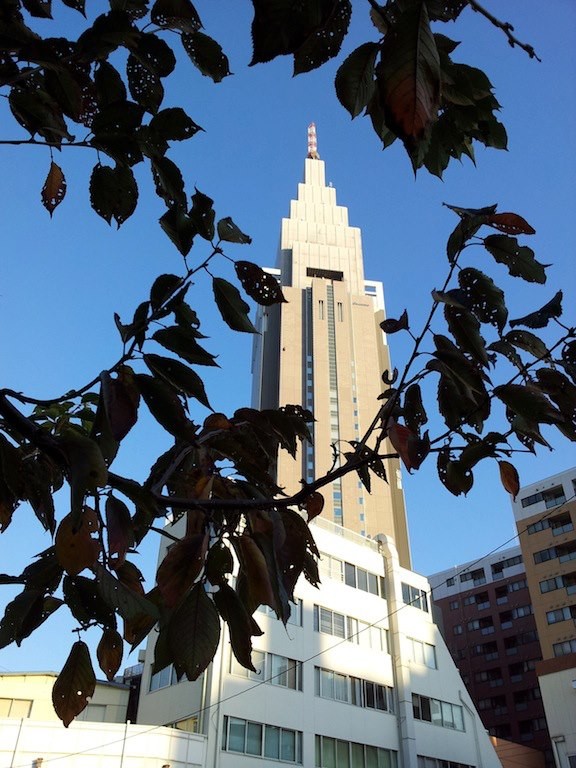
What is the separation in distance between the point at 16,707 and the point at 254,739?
714 centimetres

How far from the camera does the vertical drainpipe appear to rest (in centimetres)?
Answer: 2402

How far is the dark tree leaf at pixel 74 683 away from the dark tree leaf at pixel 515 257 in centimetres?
136

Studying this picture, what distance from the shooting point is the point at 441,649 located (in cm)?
2820

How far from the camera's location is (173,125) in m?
1.54

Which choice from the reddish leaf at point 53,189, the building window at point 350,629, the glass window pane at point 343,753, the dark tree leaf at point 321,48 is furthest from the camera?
the building window at point 350,629

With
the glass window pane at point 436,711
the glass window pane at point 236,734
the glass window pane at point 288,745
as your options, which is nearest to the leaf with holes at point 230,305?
the glass window pane at point 236,734

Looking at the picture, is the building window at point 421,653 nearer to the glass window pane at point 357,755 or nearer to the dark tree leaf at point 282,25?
the glass window pane at point 357,755

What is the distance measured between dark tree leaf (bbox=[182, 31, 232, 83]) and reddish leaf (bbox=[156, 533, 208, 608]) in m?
1.09

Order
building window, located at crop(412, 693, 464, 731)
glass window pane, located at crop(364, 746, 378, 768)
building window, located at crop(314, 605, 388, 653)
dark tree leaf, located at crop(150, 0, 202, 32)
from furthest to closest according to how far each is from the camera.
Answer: building window, located at crop(412, 693, 464, 731) → building window, located at crop(314, 605, 388, 653) → glass window pane, located at crop(364, 746, 378, 768) → dark tree leaf, located at crop(150, 0, 202, 32)

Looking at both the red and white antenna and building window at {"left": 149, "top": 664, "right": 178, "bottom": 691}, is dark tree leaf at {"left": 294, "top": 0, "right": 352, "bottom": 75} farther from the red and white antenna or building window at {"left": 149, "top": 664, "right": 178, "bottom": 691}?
the red and white antenna

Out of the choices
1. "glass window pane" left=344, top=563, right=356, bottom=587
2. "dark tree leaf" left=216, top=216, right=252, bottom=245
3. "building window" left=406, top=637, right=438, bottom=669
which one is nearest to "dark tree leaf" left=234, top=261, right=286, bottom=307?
"dark tree leaf" left=216, top=216, right=252, bottom=245

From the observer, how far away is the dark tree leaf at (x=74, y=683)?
1.59 meters

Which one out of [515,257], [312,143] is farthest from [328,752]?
[312,143]

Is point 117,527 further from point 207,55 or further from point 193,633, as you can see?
point 207,55
